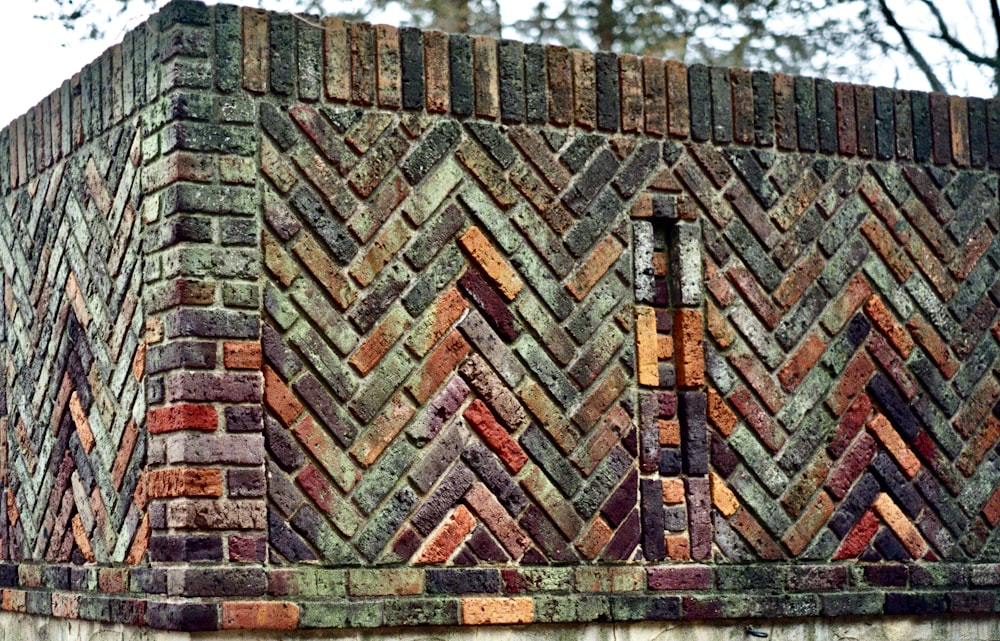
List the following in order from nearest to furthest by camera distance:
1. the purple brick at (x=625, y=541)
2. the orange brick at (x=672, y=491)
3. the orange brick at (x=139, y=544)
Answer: the orange brick at (x=139, y=544), the purple brick at (x=625, y=541), the orange brick at (x=672, y=491)

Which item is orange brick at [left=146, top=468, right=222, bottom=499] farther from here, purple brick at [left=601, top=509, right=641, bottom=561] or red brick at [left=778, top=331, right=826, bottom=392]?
red brick at [left=778, top=331, right=826, bottom=392]

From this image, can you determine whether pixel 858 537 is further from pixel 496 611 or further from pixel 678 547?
pixel 496 611

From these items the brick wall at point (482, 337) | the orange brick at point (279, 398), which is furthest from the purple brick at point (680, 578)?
the orange brick at point (279, 398)

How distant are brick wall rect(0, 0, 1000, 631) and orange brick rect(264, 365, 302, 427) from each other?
0.04ft

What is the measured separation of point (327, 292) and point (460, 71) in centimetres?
101

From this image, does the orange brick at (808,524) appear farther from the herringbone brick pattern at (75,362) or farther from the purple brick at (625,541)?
the herringbone brick pattern at (75,362)

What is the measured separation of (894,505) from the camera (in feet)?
24.9

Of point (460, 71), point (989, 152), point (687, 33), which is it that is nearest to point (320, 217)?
point (460, 71)

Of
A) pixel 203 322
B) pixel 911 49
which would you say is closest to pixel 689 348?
pixel 203 322

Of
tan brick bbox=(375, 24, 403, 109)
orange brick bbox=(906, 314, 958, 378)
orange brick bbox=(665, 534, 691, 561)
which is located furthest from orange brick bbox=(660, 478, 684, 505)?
tan brick bbox=(375, 24, 403, 109)

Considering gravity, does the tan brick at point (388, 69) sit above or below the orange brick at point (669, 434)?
above

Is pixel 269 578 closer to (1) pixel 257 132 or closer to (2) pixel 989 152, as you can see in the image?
(1) pixel 257 132

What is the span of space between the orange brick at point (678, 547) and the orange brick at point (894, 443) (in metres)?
1.01

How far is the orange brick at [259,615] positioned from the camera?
6141mm
